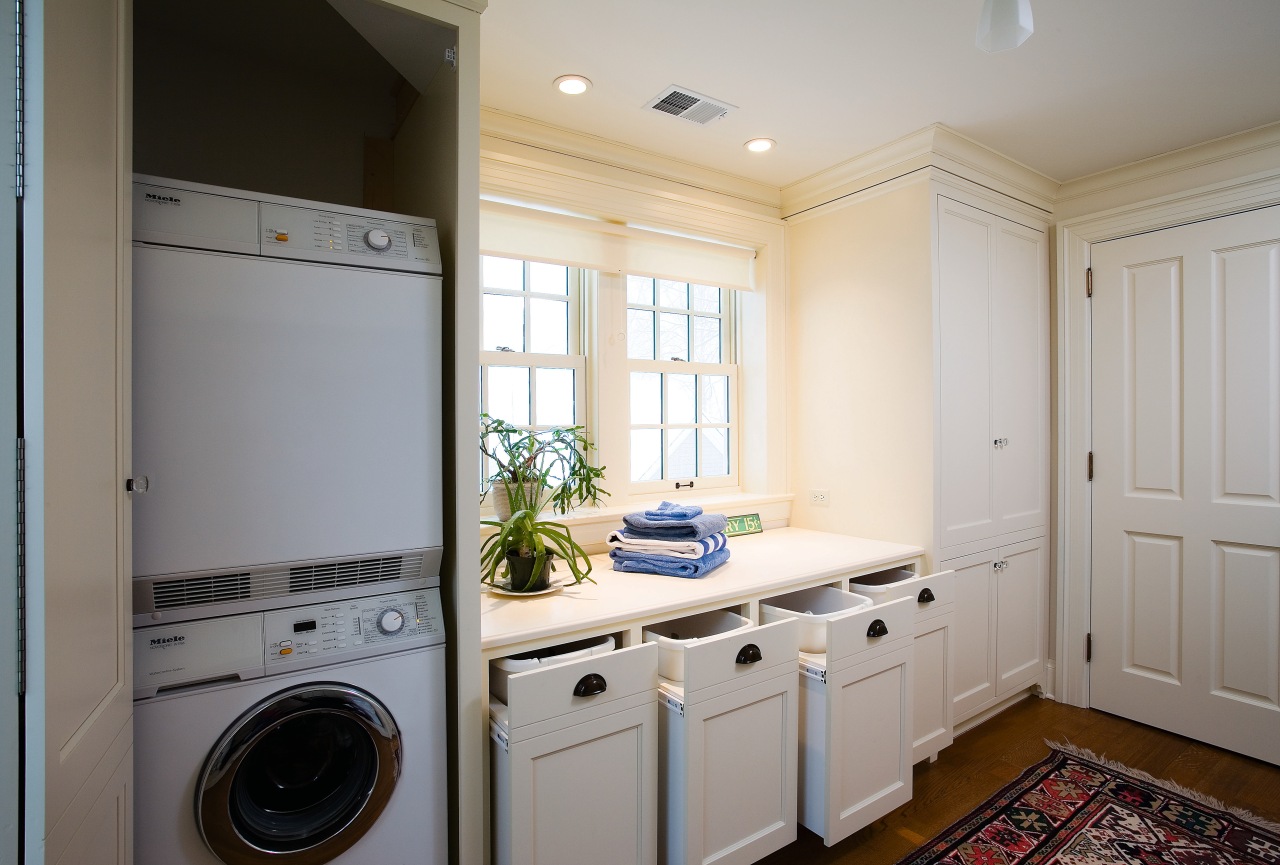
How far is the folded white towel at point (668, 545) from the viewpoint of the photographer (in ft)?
6.90

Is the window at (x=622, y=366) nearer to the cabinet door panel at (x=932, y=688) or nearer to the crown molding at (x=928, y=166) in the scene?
the crown molding at (x=928, y=166)

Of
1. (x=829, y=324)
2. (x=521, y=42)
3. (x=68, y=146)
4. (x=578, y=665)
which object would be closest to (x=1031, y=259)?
(x=829, y=324)

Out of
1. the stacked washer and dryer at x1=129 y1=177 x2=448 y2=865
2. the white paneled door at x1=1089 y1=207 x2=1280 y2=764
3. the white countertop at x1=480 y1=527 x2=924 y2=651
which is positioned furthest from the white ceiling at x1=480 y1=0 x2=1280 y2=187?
the white countertop at x1=480 y1=527 x2=924 y2=651

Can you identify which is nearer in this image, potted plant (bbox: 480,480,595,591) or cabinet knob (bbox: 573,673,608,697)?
cabinet knob (bbox: 573,673,608,697)

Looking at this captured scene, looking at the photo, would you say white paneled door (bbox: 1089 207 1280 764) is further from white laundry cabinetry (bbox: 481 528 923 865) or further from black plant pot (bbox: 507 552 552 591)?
black plant pot (bbox: 507 552 552 591)

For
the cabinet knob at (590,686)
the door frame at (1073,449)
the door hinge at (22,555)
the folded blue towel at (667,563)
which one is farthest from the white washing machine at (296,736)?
the door frame at (1073,449)

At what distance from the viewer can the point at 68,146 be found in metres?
0.85

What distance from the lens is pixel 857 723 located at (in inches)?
71.3

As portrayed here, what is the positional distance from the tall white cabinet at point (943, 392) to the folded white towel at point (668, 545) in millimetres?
853

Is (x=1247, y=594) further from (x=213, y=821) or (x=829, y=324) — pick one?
Answer: (x=213, y=821)

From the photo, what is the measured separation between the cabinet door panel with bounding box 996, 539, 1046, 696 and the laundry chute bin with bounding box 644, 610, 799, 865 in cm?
149

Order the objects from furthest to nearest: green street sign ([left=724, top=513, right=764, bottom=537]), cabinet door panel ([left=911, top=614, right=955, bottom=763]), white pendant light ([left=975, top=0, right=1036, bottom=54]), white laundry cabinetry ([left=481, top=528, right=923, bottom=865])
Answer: green street sign ([left=724, top=513, right=764, bottom=537]) → cabinet door panel ([left=911, top=614, right=955, bottom=763]) → white laundry cabinetry ([left=481, top=528, right=923, bottom=865]) → white pendant light ([left=975, top=0, right=1036, bottom=54])

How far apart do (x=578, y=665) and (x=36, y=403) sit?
1033mm

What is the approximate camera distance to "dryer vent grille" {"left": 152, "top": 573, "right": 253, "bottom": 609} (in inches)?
47.3
